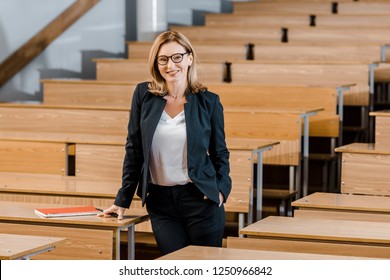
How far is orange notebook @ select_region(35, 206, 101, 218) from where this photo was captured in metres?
1.40

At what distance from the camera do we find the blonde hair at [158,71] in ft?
4.25

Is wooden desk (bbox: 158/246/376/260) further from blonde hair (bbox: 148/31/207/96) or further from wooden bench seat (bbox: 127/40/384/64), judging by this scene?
wooden bench seat (bbox: 127/40/384/64)

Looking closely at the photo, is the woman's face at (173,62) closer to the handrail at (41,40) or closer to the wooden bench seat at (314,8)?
the handrail at (41,40)

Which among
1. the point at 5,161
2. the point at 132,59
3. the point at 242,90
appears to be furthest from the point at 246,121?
the point at 132,59

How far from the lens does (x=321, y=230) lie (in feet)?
4.28

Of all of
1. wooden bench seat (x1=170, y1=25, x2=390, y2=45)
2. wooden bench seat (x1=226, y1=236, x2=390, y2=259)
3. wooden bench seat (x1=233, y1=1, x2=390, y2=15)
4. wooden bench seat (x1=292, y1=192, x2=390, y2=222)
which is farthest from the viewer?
wooden bench seat (x1=233, y1=1, x2=390, y2=15)

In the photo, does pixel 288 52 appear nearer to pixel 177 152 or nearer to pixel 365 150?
pixel 365 150

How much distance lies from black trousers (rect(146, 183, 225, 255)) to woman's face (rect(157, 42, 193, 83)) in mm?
161

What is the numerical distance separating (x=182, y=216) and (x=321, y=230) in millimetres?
204

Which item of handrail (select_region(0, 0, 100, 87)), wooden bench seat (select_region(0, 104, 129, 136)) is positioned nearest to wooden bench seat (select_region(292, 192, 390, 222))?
wooden bench seat (select_region(0, 104, 129, 136))

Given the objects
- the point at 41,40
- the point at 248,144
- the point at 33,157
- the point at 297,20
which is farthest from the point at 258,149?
the point at 297,20

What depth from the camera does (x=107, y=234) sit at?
4.44ft

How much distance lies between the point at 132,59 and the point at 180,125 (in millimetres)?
1591
